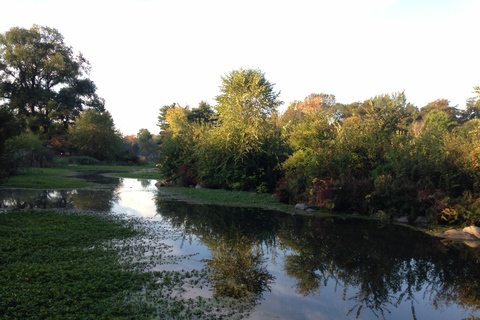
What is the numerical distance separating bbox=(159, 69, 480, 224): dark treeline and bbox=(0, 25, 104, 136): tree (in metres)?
36.9

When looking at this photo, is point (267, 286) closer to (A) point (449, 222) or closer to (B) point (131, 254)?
(B) point (131, 254)

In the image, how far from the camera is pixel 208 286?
6215 mm

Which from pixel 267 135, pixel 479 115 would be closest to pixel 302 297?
pixel 267 135

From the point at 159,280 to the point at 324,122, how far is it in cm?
1423

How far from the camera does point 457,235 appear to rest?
11.0 m

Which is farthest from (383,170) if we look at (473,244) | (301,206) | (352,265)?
(352,265)

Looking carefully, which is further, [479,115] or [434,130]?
[479,115]

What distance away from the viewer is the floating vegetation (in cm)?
489

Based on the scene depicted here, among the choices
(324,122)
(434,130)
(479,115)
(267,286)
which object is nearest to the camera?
(267,286)

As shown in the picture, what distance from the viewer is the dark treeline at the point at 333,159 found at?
13.5 m

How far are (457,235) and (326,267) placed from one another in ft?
20.3

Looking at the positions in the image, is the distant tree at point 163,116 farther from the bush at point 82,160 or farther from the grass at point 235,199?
the grass at point 235,199

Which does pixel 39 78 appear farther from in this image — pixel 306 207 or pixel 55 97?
pixel 306 207

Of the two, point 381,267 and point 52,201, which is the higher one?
point 381,267
